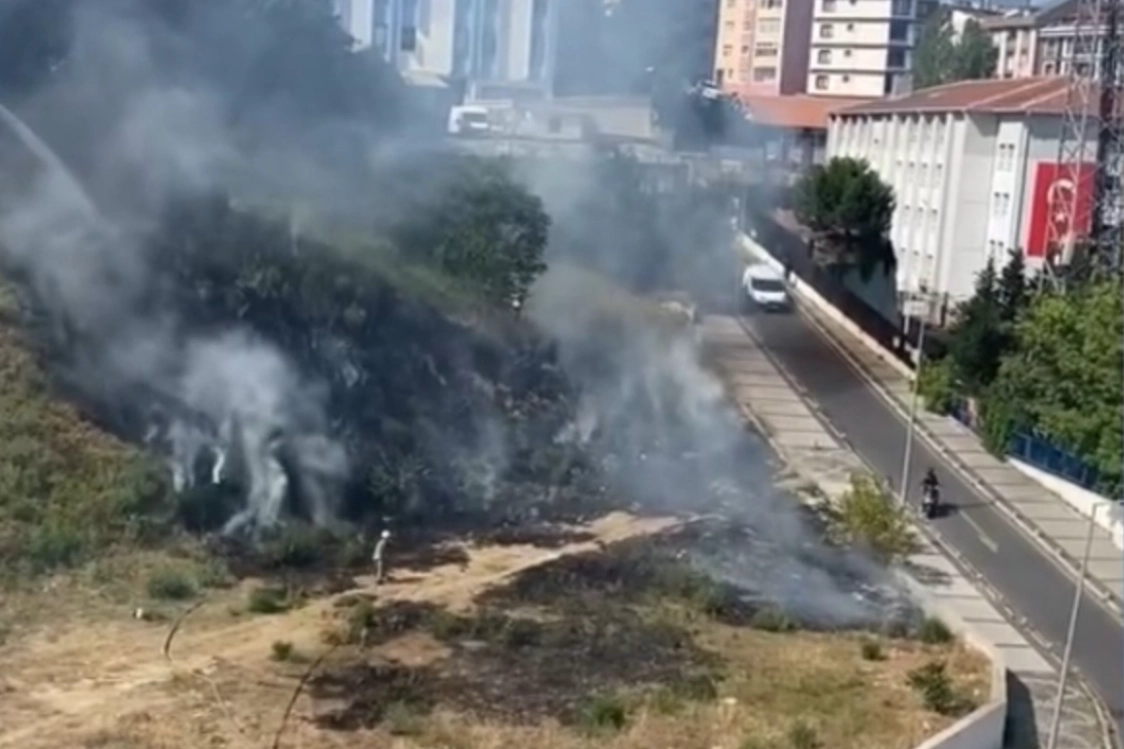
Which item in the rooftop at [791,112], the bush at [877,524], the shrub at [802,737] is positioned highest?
the rooftop at [791,112]

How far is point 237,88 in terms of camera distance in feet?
37.1

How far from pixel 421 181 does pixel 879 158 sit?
6.87 metres

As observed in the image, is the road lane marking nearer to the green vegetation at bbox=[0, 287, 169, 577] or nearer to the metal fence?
the metal fence

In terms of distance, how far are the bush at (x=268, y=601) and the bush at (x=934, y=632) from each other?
2734 mm

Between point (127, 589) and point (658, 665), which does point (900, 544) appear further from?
point (127, 589)

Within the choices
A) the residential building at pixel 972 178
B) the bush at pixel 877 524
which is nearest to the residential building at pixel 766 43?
the residential building at pixel 972 178

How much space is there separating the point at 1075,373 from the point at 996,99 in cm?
553

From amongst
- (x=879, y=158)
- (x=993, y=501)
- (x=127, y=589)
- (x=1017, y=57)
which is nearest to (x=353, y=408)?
(x=127, y=589)

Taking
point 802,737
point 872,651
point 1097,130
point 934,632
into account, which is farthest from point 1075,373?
point 802,737

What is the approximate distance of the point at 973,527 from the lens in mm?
8812

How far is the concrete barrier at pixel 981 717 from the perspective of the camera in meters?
5.56

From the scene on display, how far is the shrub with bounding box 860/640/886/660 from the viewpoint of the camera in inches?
259

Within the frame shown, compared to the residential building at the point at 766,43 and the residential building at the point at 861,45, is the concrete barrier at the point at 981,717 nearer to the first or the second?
the residential building at the point at 766,43

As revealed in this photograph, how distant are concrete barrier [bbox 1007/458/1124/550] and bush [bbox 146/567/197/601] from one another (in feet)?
15.0
